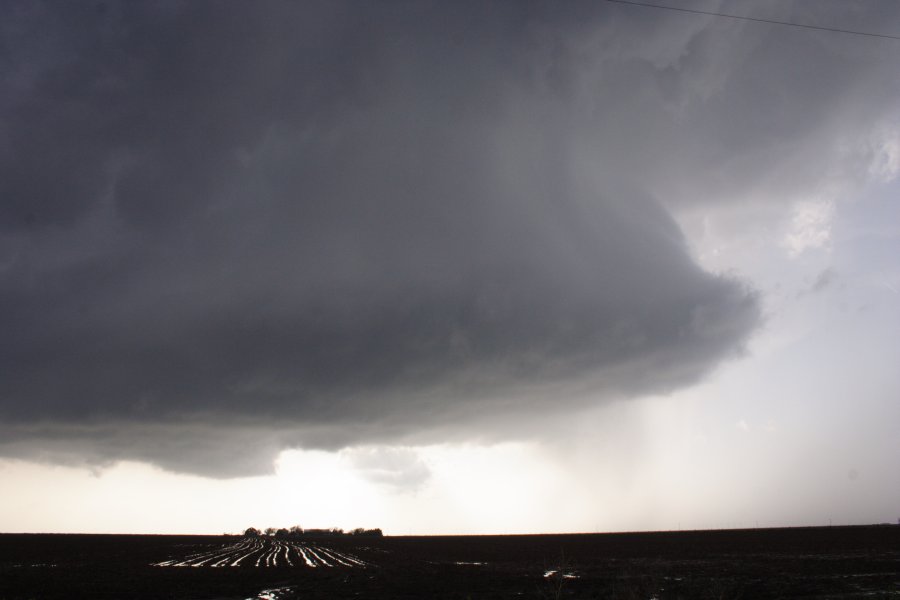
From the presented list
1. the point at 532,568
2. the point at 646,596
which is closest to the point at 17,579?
the point at 532,568

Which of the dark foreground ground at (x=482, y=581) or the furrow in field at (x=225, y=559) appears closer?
the dark foreground ground at (x=482, y=581)

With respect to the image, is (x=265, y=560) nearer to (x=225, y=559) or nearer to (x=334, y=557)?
(x=225, y=559)

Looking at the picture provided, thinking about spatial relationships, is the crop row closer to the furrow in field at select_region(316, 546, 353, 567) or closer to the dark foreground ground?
the furrow in field at select_region(316, 546, 353, 567)

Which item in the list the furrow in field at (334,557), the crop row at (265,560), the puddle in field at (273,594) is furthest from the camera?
the furrow in field at (334,557)

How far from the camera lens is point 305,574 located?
47312mm

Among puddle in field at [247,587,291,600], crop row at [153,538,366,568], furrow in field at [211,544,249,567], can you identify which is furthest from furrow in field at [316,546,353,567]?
puddle in field at [247,587,291,600]

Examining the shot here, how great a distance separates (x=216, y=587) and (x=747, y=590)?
2951 cm

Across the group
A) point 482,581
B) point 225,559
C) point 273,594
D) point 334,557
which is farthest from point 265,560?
point 273,594

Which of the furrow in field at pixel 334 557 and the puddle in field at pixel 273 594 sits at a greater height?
the puddle in field at pixel 273 594

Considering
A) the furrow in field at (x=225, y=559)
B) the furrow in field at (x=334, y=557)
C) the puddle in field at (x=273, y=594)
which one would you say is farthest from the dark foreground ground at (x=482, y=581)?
the furrow in field at (x=334, y=557)

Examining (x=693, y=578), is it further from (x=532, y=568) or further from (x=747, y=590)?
(x=532, y=568)

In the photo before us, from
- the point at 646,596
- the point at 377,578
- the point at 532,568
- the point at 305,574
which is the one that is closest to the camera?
the point at 646,596

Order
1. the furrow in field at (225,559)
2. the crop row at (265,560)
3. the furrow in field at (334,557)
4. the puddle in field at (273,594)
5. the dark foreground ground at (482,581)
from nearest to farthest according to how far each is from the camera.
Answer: the dark foreground ground at (482,581)
the puddle in field at (273,594)
the crop row at (265,560)
the furrow in field at (225,559)
the furrow in field at (334,557)

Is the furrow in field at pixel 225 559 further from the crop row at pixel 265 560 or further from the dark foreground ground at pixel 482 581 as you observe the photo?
the dark foreground ground at pixel 482 581
